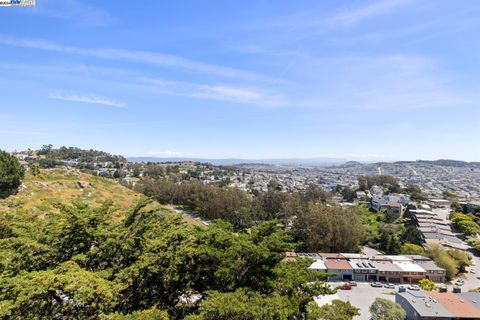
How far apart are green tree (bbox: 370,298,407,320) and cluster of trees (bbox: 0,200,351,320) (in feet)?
32.5

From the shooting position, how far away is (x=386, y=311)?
1605cm

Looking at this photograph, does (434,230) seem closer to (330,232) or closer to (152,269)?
(330,232)

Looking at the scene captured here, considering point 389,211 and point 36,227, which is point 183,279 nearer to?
point 36,227

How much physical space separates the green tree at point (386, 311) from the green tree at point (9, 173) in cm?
2606

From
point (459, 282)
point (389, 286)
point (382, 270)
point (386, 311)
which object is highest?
point (386, 311)

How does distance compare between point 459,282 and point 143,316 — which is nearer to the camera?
point 143,316

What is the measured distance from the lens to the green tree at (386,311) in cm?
1591

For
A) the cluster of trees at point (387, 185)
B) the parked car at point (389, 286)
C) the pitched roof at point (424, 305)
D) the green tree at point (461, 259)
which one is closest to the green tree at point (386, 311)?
the pitched roof at point (424, 305)

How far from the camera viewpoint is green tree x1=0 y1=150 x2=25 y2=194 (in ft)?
71.6

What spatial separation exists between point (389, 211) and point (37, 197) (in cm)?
4714

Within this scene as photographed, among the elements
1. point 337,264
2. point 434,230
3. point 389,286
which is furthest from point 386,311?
point 434,230

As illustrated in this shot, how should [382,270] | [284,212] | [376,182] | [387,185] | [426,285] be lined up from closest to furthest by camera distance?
1. [426,285]
2. [382,270]
3. [284,212]
4. [387,185]
5. [376,182]

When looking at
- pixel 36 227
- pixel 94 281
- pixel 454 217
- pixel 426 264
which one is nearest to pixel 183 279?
pixel 94 281

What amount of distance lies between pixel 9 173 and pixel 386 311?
89.1 ft
